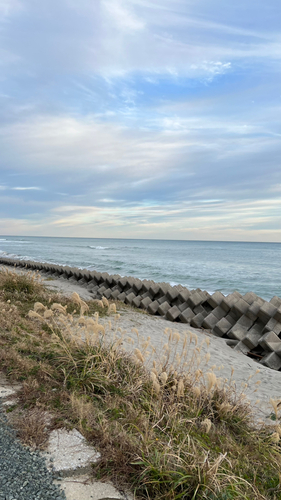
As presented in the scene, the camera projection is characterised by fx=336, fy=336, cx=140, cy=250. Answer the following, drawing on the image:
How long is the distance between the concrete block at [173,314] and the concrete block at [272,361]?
2.83m

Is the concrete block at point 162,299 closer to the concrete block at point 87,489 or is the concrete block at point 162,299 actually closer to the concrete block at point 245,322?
the concrete block at point 245,322

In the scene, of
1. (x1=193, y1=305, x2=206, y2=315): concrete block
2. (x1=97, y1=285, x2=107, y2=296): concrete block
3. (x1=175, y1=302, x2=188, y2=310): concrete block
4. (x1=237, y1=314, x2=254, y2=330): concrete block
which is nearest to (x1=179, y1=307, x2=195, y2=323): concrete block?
(x1=193, y1=305, x2=206, y2=315): concrete block

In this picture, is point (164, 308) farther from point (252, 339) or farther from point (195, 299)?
point (252, 339)

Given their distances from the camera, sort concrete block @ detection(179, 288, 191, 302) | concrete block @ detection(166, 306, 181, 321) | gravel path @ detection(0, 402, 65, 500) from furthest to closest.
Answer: concrete block @ detection(179, 288, 191, 302) → concrete block @ detection(166, 306, 181, 321) → gravel path @ detection(0, 402, 65, 500)

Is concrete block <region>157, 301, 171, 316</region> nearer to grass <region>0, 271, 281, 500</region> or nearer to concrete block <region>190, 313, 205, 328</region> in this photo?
concrete block <region>190, 313, 205, 328</region>

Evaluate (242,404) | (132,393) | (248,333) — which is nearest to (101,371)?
(132,393)

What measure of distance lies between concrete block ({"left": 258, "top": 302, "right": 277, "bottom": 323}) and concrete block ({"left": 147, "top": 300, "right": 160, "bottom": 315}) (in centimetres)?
323

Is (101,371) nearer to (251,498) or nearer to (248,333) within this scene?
(251,498)

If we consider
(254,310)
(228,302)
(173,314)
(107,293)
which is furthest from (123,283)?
(254,310)

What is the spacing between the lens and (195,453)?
8.14 feet

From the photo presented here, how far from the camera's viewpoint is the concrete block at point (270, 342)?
21.9 ft

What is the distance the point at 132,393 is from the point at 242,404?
1.30 meters

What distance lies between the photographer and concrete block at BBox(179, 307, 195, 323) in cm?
886

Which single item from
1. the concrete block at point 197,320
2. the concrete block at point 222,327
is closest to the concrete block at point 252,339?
the concrete block at point 222,327
